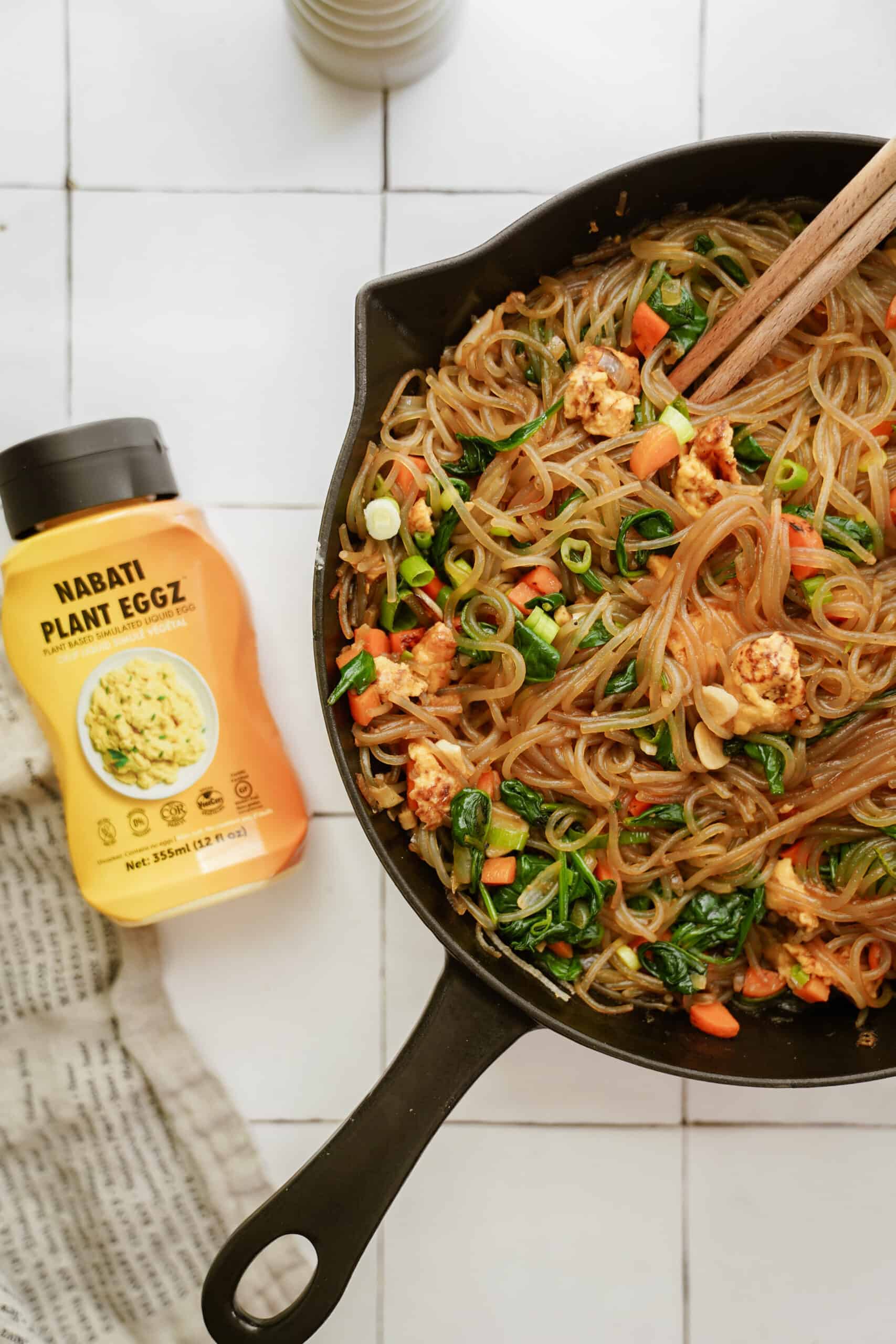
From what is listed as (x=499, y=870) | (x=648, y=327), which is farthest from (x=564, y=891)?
(x=648, y=327)

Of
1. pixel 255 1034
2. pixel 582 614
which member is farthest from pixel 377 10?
pixel 255 1034

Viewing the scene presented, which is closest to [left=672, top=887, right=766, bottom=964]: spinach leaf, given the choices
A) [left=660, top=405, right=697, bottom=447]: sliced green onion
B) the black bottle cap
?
[left=660, top=405, right=697, bottom=447]: sliced green onion

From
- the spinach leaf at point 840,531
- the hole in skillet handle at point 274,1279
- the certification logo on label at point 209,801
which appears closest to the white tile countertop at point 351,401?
the hole in skillet handle at point 274,1279

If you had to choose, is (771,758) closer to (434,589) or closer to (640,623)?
(640,623)

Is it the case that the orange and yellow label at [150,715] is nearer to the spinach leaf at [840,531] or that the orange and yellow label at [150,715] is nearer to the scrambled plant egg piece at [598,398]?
the scrambled plant egg piece at [598,398]

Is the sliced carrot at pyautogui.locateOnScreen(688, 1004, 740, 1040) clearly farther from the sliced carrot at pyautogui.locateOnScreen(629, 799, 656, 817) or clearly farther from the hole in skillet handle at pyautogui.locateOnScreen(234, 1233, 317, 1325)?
the hole in skillet handle at pyautogui.locateOnScreen(234, 1233, 317, 1325)

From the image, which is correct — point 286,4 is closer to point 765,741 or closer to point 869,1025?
point 765,741

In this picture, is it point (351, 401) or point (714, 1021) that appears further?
point (351, 401)
